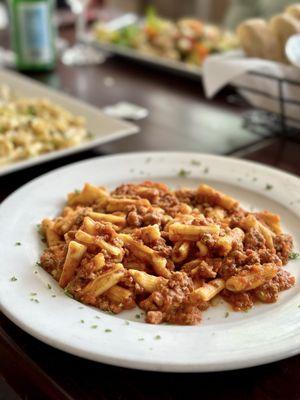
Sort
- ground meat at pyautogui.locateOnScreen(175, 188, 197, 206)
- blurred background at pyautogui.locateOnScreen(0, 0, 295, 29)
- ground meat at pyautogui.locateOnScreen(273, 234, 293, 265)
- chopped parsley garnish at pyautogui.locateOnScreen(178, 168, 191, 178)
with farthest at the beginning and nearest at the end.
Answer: blurred background at pyautogui.locateOnScreen(0, 0, 295, 29) < chopped parsley garnish at pyautogui.locateOnScreen(178, 168, 191, 178) < ground meat at pyautogui.locateOnScreen(175, 188, 197, 206) < ground meat at pyautogui.locateOnScreen(273, 234, 293, 265)

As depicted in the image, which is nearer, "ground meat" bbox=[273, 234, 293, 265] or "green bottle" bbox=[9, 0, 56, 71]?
"ground meat" bbox=[273, 234, 293, 265]

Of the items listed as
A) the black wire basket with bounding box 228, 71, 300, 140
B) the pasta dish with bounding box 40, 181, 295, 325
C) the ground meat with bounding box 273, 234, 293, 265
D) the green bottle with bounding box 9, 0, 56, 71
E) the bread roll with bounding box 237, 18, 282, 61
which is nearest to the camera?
the pasta dish with bounding box 40, 181, 295, 325

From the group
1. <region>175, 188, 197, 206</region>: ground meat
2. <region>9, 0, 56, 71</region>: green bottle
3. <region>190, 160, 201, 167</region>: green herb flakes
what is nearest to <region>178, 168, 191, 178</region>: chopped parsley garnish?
<region>190, 160, 201, 167</region>: green herb flakes

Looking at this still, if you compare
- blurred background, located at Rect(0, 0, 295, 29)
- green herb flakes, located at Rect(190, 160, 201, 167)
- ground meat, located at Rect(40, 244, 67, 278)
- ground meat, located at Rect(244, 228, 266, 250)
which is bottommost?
blurred background, located at Rect(0, 0, 295, 29)

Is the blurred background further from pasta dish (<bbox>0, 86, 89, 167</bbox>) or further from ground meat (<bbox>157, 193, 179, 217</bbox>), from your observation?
ground meat (<bbox>157, 193, 179, 217</bbox>)

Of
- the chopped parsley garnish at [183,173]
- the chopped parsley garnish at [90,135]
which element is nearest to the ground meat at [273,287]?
the chopped parsley garnish at [183,173]

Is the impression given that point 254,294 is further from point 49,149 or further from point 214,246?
point 49,149
